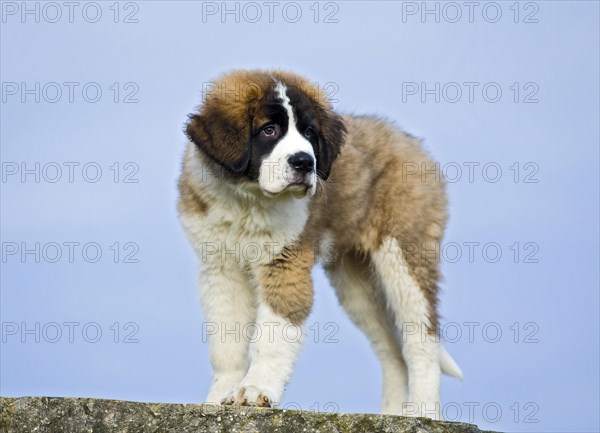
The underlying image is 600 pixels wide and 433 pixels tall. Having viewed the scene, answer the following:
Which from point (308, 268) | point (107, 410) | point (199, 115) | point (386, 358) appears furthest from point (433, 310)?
point (107, 410)

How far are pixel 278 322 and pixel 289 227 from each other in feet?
2.03

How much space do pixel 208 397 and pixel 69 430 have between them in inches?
82.1

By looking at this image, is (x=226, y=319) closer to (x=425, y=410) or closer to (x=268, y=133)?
(x=268, y=133)

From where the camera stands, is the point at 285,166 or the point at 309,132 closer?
the point at 285,166

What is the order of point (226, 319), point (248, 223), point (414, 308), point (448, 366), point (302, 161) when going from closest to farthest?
point (302, 161) → point (248, 223) → point (226, 319) → point (414, 308) → point (448, 366)

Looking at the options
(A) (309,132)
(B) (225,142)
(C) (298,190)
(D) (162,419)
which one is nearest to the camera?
(D) (162,419)

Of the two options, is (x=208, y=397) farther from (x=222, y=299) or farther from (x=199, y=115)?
(x=199, y=115)

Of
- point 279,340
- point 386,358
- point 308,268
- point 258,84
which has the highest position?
point 258,84

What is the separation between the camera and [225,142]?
5.94m

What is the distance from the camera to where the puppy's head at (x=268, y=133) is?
5742 mm

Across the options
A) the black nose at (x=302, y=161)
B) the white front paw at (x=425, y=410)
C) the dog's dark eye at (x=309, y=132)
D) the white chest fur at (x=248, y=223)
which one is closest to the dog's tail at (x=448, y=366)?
the white front paw at (x=425, y=410)

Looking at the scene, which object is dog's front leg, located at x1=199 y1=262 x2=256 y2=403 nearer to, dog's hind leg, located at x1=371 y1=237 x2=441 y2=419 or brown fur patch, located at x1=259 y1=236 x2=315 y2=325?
brown fur patch, located at x1=259 y1=236 x2=315 y2=325

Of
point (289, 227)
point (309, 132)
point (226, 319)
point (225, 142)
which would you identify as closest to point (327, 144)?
point (309, 132)

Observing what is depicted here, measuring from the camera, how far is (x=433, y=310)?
7.36 m
